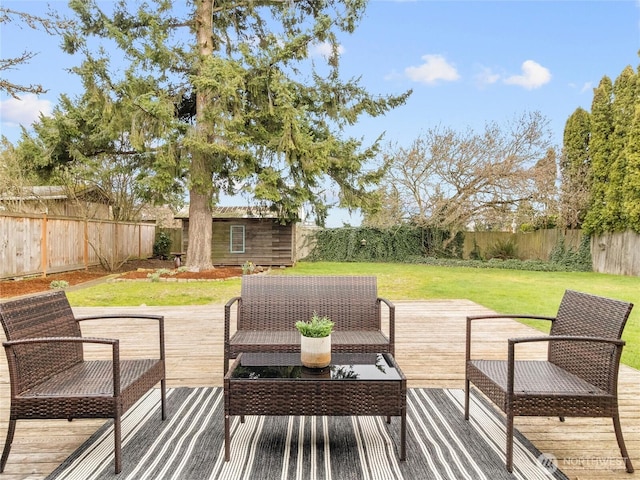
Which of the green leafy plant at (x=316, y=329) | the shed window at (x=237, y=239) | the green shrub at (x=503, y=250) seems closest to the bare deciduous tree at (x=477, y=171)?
the green shrub at (x=503, y=250)

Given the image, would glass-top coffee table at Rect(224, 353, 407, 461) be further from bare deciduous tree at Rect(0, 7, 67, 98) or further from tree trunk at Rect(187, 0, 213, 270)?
tree trunk at Rect(187, 0, 213, 270)

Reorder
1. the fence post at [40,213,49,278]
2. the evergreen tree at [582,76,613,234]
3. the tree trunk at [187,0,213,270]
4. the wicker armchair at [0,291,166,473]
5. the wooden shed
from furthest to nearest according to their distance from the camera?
the wooden shed
the evergreen tree at [582,76,613,234]
the tree trunk at [187,0,213,270]
the fence post at [40,213,49,278]
the wicker armchair at [0,291,166,473]

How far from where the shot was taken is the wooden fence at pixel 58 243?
8.57 m

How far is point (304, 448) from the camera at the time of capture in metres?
2.26

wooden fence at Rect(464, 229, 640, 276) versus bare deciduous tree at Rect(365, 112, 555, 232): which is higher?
bare deciduous tree at Rect(365, 112, 555, 232)

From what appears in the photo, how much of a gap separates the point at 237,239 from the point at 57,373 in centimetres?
1239

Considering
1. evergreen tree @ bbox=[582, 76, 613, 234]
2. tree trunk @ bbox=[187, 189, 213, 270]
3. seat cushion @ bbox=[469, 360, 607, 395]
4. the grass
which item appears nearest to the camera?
seat cushion @ bbox=[469, 360, 607, 395]

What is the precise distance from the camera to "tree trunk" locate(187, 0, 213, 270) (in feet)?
33.2

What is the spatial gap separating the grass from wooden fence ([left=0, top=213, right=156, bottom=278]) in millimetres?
1677

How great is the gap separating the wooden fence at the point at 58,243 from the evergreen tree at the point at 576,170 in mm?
14758

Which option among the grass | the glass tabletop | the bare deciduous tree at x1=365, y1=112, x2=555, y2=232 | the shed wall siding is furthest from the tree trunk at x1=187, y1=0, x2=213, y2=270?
the glass tabletop

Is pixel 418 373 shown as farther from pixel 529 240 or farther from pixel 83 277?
pixel 529 240

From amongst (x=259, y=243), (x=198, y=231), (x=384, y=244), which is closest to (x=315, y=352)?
(x=198, y=231)

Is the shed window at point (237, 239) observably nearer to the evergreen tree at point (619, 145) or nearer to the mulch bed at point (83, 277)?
the mulch bed at point (83, 277)
